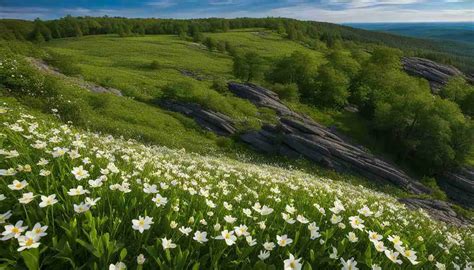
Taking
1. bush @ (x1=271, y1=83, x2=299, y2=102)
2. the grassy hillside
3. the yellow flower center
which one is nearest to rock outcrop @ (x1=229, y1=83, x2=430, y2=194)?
the grassy hillside

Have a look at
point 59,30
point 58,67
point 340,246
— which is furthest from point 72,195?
point 59,30

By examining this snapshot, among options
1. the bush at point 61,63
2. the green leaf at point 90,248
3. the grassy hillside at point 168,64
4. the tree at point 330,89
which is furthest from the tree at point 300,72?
the green leaf at point 90,248

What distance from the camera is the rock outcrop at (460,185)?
192 ft

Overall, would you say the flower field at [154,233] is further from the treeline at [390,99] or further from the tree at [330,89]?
the tree at [330,89]

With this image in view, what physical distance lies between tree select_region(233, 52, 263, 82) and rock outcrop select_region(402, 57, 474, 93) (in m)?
67.9

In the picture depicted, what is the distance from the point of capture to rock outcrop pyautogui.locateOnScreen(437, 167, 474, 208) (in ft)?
192

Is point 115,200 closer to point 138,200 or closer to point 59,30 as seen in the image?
point 138,200

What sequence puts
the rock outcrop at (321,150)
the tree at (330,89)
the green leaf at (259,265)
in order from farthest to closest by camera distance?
the tree at (330,89)
the rock outcrop at (321,150)
the green leaf at (259,265)

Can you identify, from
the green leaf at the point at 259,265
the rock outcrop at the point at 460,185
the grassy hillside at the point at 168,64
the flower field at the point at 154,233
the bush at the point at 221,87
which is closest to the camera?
the flower field at the point at 154,233

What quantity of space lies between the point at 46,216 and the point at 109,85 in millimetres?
66625

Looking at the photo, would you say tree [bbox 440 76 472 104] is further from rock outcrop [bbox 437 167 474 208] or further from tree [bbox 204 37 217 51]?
tree [bbox 204 37 217 51]

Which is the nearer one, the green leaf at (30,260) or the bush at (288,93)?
the green leaf at (30,260)

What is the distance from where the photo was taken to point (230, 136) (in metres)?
54.8

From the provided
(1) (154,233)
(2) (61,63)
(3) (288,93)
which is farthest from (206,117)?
(1) (154,233)
